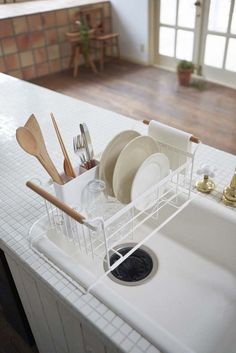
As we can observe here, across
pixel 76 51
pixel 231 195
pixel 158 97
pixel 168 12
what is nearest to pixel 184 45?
pixel 168 12

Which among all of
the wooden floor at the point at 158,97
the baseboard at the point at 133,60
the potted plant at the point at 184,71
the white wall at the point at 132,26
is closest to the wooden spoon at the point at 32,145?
the wooden floor at the point at 158,97

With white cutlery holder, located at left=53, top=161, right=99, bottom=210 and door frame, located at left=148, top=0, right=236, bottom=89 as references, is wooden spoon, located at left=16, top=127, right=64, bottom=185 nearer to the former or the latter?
white cutlery holder, located at left=53, top=161, right=99, bottom=210

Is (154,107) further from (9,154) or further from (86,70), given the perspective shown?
Result: (9,154)

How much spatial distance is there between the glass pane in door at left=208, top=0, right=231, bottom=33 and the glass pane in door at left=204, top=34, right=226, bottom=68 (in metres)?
0.10

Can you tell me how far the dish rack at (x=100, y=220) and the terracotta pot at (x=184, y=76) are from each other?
139 inches

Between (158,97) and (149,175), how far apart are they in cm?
342

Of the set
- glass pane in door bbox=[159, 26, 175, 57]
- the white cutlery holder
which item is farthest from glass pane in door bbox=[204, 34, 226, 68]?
the white cutlery holder

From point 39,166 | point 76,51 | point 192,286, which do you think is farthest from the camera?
point 76,51

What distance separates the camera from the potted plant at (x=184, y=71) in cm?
427

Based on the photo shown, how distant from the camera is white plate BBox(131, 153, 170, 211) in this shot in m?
0.87

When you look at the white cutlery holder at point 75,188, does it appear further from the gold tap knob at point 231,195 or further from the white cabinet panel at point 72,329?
the gold tap knob at point 231,195

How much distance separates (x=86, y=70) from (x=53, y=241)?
4526mm

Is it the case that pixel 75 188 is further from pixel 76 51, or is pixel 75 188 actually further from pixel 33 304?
pixel 76 51

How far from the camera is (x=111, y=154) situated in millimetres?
918
